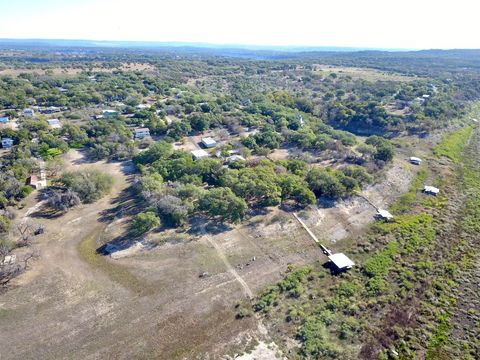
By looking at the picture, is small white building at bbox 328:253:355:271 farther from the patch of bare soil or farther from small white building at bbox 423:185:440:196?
small white building at bbox 423:185:440:196

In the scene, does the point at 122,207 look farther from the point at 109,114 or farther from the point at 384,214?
the point at 109,114

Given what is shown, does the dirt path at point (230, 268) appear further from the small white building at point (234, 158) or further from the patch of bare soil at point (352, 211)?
the small white building at point (234, 158)

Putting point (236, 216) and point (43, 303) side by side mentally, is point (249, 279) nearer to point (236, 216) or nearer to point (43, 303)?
point (236, 216)

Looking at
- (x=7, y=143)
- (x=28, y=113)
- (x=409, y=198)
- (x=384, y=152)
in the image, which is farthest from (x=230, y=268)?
(x=28, y=113)

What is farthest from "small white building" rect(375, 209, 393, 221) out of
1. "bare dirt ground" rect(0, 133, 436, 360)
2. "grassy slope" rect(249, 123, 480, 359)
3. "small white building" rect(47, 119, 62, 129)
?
"small white building" rect(47, 119, 62, 129)

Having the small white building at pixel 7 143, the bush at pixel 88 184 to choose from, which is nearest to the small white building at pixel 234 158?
the bush at pixel 88 184

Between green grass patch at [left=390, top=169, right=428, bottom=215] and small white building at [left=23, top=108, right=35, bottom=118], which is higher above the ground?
small white building at [left=23, top=108, right=35, bottom=118]
